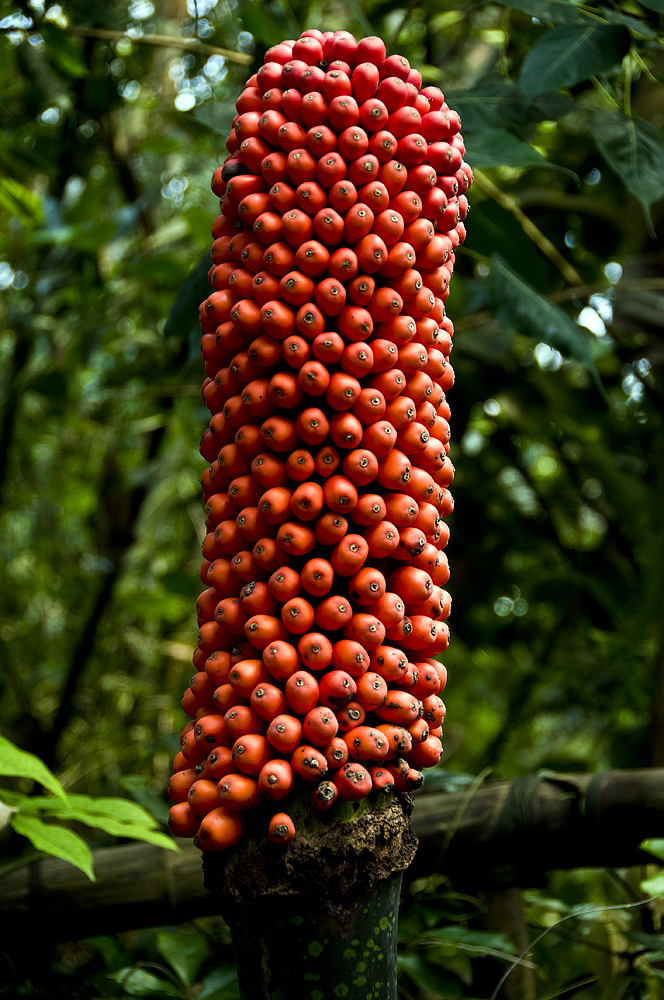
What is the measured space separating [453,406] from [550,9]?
120cm

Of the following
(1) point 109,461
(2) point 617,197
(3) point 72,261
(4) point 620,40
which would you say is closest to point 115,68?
(3) point 72,261

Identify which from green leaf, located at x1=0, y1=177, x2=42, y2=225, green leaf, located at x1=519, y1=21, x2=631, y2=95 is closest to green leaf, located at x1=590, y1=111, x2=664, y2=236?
green leaf, located at x1=519, y1=21, x2=631, y2=95

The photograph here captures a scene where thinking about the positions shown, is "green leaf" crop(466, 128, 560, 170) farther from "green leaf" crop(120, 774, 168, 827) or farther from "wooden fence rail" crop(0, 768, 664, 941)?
"green leaf" crop(120, 774, 168, 827)

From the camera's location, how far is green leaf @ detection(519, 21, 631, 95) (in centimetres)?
130

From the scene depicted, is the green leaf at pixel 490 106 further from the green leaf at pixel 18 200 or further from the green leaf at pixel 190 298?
the green leaf at pixel 18 200

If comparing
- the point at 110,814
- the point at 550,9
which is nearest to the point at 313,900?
the point at 110,814

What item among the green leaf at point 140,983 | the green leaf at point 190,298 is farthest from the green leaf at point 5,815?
the green leaf at point 190,298

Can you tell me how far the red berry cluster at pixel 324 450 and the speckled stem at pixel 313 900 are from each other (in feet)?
0.11

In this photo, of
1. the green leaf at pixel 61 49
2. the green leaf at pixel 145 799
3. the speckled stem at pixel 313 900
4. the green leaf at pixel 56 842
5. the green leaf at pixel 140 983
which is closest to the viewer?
the speckled stem at pixel 313 900

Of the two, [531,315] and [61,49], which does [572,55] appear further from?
[61,49]

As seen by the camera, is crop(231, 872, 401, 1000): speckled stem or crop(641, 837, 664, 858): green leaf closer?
crop(231, 872, 401, 1000): speckled stem

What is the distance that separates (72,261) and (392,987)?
8.12 feet

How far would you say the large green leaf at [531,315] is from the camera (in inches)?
60.6

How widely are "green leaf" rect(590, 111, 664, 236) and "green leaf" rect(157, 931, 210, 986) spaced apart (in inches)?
58.4
